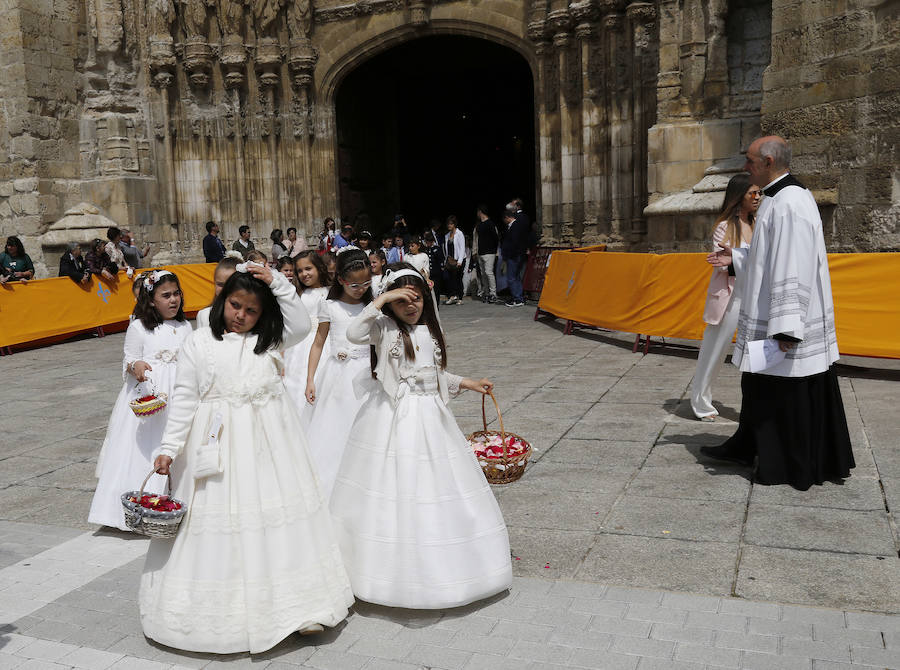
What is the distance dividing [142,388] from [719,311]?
4222 millimetres

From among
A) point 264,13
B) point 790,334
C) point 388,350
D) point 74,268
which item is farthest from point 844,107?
point 264,13

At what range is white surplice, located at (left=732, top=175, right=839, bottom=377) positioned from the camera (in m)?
4.79

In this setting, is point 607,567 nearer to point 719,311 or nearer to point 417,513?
point 417,513

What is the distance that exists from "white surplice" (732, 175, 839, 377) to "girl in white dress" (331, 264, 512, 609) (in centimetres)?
207

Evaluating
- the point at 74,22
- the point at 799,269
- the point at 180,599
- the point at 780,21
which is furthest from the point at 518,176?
the point at 180,599

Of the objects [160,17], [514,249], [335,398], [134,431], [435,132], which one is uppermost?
[160,17]

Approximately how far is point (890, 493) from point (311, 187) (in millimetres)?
14734

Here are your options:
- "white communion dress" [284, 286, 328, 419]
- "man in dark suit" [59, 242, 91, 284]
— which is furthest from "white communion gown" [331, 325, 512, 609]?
"man in dark suit" [59, 242, 91, 284]

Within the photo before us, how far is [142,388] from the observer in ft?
15.8

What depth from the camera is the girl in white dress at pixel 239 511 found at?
10.5ft

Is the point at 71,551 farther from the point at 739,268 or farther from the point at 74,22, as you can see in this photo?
the point at 74,22

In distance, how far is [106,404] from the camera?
8.27 meters

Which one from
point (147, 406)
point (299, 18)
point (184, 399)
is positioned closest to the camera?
point (184, 399)

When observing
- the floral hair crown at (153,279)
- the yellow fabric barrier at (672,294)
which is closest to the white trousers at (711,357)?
the yellow fabric barrier at (672,294)
